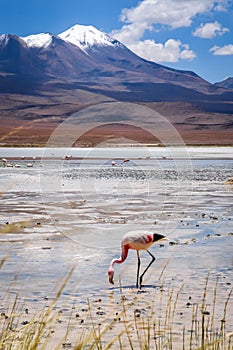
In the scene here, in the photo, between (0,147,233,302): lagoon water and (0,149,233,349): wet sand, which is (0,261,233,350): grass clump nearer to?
(0,149,233,349): wet sand

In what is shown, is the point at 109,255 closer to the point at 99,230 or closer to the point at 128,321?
the point at 99,230

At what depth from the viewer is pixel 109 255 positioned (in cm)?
1038

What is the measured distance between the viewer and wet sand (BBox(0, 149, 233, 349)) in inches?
264

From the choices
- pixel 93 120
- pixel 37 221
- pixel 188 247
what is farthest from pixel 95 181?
pixel 93 120

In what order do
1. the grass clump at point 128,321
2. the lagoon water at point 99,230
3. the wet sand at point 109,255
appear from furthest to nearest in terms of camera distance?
1. the lagoon water at point 99,230
2. the wet sand at point 109,255
3. the grass clump at point 128,321

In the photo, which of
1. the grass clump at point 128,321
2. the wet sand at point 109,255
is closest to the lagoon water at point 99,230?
the wet sand at point 109,255

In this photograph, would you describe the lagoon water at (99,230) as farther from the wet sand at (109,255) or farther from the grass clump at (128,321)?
the grass clump at (128,321)

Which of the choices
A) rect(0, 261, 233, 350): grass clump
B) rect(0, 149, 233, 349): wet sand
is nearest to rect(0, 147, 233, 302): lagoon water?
rect(0, 149, 233, 349): wet sand

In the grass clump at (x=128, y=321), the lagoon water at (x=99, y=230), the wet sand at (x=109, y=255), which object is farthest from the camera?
the lagoon water at (x=99, y=230)

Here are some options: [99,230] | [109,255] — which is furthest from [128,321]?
[99,230]

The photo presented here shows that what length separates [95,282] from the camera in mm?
8461

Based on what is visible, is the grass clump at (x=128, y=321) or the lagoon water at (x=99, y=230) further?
the lagoon water at (x=99, y=230)

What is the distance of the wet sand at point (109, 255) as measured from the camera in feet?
22.0

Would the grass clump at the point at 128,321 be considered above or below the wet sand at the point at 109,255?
below
